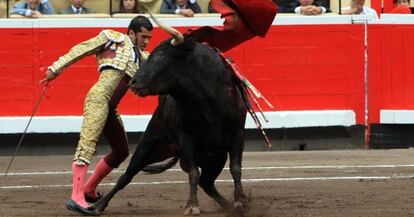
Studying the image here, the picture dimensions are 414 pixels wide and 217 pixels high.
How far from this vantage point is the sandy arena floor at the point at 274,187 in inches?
288

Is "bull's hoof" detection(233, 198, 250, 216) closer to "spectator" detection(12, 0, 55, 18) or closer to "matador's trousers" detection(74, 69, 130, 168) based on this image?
"matador's trousers" detection(74, 69, 130, 168)

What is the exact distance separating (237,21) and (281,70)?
209 inches

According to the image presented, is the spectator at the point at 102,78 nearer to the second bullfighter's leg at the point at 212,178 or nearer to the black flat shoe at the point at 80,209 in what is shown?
→ the black flat shoe at the point at 80,209

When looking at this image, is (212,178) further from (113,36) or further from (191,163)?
(113,36)

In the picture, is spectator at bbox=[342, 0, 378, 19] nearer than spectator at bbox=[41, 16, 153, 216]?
No

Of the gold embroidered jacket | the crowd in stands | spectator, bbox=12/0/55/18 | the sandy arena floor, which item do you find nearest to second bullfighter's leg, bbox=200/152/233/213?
the sandy arena floor

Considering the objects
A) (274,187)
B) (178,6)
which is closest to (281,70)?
(178,6)

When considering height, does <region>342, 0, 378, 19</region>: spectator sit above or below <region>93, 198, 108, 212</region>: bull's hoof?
above

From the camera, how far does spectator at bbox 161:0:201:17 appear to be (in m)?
12.1

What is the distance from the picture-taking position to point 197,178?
6.72m

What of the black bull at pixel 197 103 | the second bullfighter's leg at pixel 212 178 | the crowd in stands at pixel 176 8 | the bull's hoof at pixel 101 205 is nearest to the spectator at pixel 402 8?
the crowd in stands at pixel 176 8

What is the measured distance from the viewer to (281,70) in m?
12.3

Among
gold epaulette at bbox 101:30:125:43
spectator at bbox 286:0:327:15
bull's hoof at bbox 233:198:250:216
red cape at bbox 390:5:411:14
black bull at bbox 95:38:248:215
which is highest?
gold epaulette at bbox 101:30:125:43

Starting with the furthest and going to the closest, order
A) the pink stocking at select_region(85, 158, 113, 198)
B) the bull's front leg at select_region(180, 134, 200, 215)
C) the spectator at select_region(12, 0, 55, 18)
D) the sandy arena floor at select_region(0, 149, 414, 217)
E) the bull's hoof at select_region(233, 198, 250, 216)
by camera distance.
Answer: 1. the spectator at select_region(12, 0, 55, 18)
2. the pink stocking at select_region(85, 158, 113, 198)
3. the sandy arena floor at select_region(0, 149, 414, 217)
4. the bull's front leg at select_region(180, 134, 200, 215)
5. the bull's hoof at select_region(233, 198, 250, 216)
